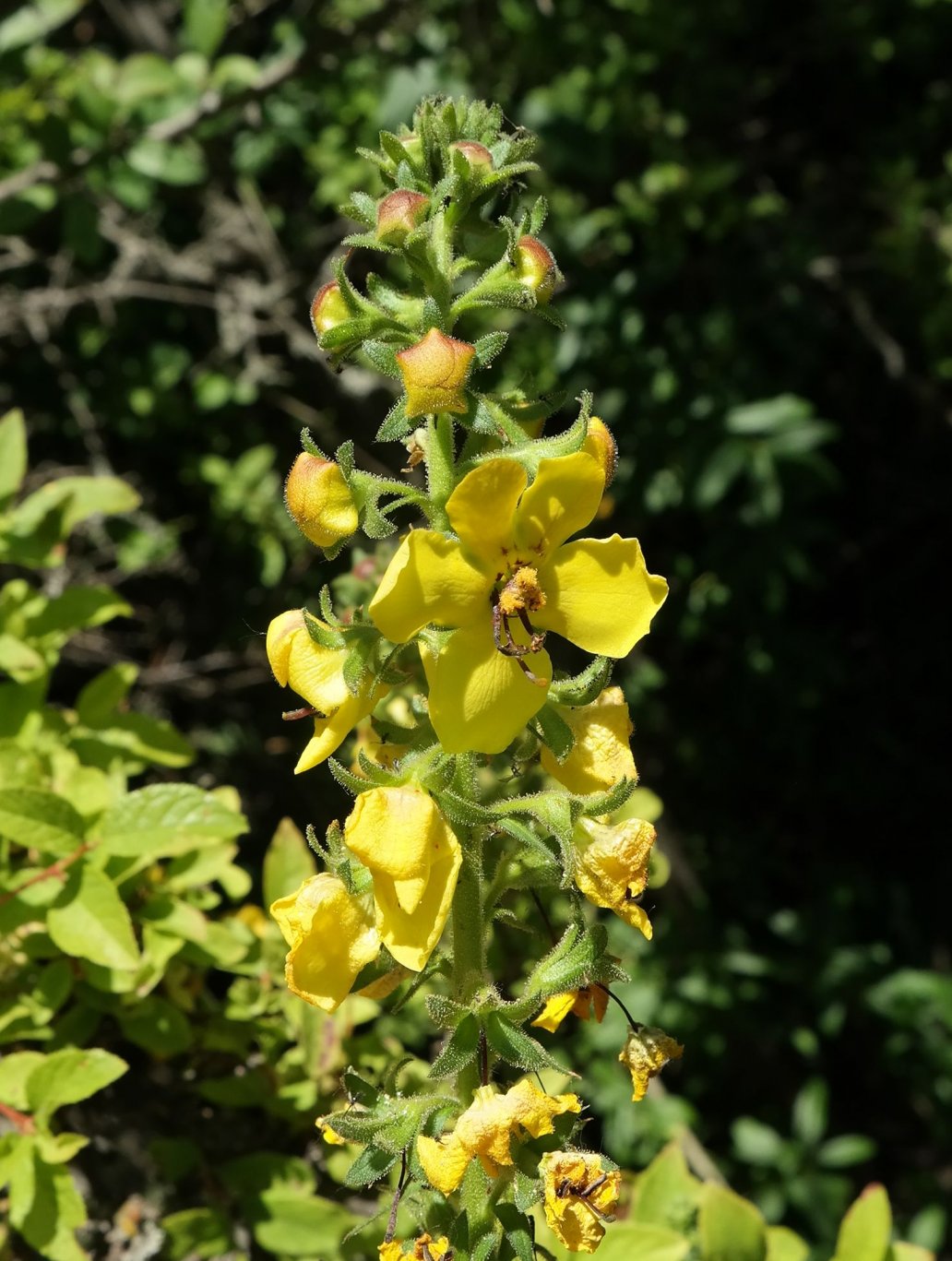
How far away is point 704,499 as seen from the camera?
11.7ft

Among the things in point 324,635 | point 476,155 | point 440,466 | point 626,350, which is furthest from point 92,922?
point 626,350

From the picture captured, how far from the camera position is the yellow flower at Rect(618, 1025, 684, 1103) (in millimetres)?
1721

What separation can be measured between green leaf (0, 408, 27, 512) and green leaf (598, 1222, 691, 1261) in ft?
5.88

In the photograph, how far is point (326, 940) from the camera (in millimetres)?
1537

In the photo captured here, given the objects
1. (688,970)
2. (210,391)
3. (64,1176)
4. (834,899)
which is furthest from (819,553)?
(64,1176)

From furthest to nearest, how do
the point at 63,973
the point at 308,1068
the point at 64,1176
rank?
the point at 308,1068 → the point at 63,973 → the point at 64,1176

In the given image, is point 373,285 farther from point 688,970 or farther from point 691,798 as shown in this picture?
point 691,798

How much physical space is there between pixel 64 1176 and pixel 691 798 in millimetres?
3439

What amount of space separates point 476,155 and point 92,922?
→ 1.27 m

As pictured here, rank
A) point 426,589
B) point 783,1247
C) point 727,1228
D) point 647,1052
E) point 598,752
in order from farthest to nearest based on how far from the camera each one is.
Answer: point 783,1247
point 727,1228
point 647,1052
point 598,752
point 426,589

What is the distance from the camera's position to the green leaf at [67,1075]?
6.06ft

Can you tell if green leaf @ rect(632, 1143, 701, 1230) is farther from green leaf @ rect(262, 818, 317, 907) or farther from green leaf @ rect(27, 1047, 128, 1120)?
green leaf @ rect(27, 1047, 128, 1120)

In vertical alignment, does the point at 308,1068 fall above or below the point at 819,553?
above

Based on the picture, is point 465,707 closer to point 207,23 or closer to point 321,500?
point 321,500
